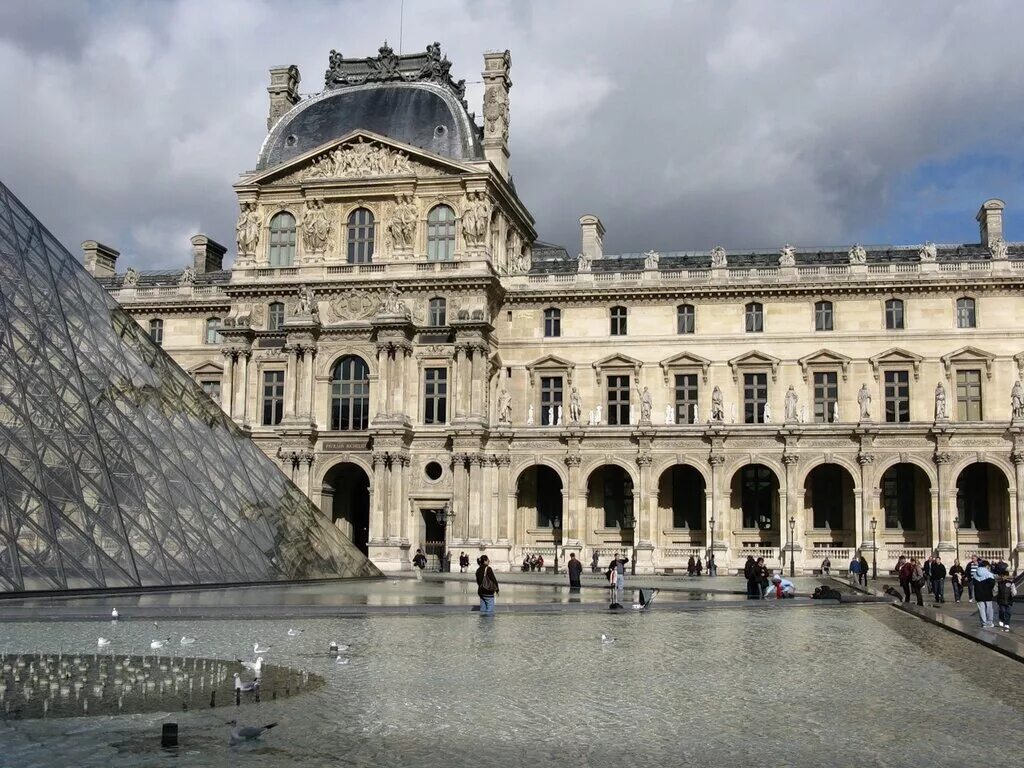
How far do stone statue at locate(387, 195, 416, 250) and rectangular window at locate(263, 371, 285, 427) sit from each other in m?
7.46

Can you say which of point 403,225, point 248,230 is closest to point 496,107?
point 403,225

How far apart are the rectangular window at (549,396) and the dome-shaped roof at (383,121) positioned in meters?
9.80

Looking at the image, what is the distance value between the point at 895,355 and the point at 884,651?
33543mm

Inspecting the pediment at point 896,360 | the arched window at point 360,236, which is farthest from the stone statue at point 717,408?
the arched window at point 360,236

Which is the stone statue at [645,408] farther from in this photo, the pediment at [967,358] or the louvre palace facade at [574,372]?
the pediment at [967,358]

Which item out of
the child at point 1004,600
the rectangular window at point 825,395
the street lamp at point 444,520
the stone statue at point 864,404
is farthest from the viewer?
the rectangular window at point 825,395

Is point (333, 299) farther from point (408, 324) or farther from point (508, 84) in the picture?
point (508, 84)

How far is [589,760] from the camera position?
8.73 meters

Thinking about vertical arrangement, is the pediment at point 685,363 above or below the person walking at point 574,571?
above

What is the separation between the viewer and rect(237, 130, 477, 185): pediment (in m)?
48.7

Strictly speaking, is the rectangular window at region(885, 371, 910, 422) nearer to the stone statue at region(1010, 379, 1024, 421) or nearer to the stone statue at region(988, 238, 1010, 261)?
the stone statue at region(1010, 379, 1024, 421)

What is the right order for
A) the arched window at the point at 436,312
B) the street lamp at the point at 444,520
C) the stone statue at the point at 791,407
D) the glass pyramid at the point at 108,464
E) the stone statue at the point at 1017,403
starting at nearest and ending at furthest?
the glass pyramid at the point at 108,464, the stone statue at the point at 1017,403, the stone statue at the point at 791,407, the street lamp at the point at 444,520, the arched window at the point at 436,312

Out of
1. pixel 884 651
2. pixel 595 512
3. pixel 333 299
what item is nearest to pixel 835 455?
pixel 595 512

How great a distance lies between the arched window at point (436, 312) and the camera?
4822 centimetres
